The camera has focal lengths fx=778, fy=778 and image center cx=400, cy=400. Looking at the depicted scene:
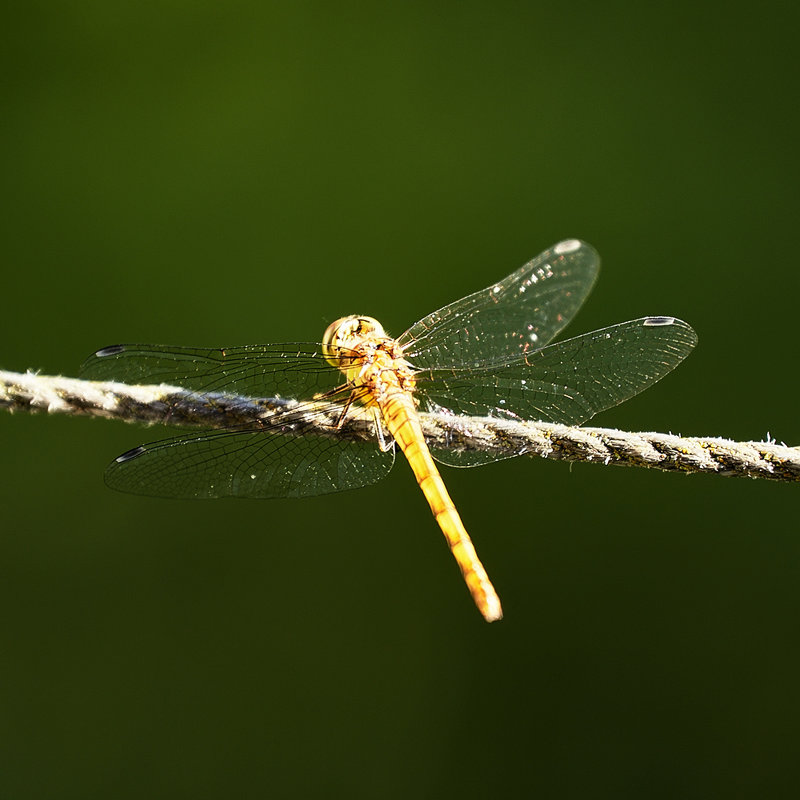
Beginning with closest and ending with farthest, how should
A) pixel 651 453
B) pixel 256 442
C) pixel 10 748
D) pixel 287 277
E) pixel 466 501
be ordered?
pixel 651 453
pixel 256 442
pixel 10 748
pixel 466 501
pixel 287 277

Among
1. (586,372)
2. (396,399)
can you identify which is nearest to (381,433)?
(396,399)

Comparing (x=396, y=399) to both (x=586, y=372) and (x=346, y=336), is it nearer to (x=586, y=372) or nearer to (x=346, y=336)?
(x=346, y=336)

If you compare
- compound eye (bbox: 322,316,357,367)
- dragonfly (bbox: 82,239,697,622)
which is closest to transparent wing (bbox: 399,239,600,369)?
dragonfly (bbox: 82,239,697,622)

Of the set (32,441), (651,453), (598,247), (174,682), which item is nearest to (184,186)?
(32,441)

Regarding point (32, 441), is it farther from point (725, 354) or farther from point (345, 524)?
point (725, 354)

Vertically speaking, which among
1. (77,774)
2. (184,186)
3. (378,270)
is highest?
(184,186)

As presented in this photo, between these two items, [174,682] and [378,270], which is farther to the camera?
[378,270]

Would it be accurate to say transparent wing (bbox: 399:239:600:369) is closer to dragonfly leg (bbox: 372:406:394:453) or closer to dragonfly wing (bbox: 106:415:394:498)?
dragonfly leg (bbox: 372:406:394:453)

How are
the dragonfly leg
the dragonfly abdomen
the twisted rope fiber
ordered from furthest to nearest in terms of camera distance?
1. the dragonfly leg
2. the dragonfly abdomen
3. the twisted rope fiber
